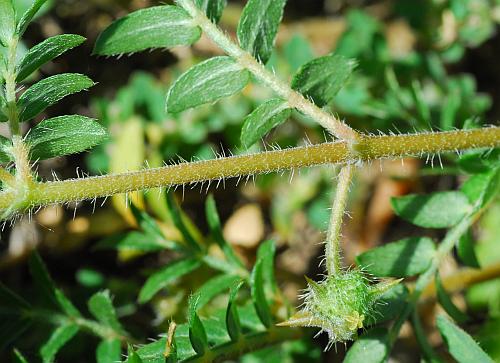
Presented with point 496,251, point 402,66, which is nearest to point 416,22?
point 402,66

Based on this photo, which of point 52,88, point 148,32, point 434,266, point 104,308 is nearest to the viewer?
point 52,88

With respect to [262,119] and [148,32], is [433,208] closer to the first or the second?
[262,119]

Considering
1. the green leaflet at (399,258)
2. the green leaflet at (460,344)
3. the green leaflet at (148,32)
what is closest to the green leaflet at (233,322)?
the green leaflet at (399,258)

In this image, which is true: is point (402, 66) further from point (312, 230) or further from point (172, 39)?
point (172, 39)

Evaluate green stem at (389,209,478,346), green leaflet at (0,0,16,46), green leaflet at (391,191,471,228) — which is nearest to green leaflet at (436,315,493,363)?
green stem at (389,209,478,346)

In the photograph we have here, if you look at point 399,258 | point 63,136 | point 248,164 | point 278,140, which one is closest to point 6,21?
point 63,136

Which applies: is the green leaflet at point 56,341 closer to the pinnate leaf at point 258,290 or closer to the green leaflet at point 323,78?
the pinnate leaf at point 258,290
